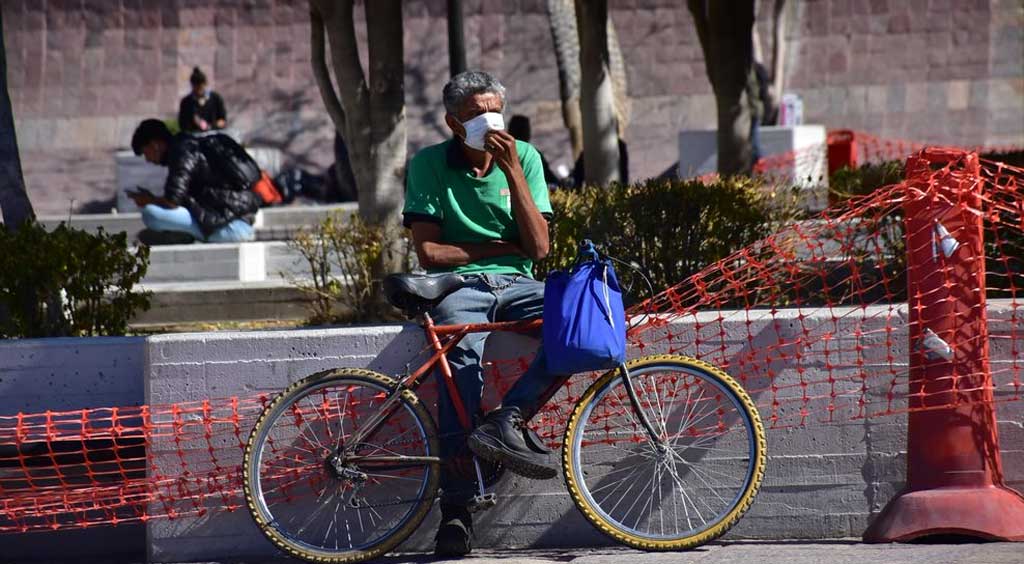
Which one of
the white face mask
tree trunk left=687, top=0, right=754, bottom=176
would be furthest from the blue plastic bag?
tree trunk left=687, top=0, right=754, bottom=176

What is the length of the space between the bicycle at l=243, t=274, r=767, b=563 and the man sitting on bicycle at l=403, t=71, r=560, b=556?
8 centimetres

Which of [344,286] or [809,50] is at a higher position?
[809,50]

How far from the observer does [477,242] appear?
6.11 metres

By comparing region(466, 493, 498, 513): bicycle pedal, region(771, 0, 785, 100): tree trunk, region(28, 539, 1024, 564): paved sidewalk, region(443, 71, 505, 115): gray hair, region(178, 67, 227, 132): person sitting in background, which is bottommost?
region(28, 539, 1024, 564): paved sidewalk

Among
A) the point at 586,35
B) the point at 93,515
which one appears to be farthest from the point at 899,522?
the point at 586,35

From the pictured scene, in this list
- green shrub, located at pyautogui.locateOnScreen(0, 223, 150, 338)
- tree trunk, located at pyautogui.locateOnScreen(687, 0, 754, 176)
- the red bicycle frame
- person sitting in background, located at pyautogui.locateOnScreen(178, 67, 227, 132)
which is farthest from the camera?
person sitting in background, located at pyautogui.locateOnScreen(178, 67, 227, 132)

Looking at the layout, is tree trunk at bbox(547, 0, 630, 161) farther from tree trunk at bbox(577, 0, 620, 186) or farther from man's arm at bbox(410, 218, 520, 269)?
man's arm at bbox(410, 218, 520, 269)

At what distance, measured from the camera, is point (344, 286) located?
29.1 ft

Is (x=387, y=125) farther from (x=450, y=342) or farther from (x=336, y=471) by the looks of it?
(x=336, y=471)

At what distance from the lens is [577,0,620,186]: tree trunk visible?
38.1 ft

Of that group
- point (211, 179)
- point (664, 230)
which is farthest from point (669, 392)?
point (211, 179)

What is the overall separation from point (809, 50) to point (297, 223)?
30.0ft

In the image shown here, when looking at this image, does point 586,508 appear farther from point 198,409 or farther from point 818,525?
point 198,409

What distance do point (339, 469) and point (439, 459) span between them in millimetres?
404
